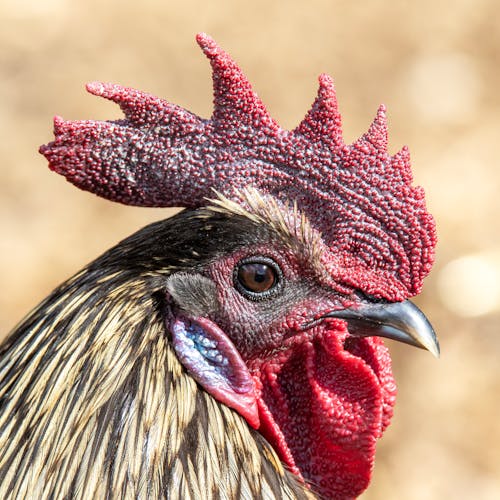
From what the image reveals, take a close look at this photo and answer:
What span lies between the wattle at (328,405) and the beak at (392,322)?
51 mm

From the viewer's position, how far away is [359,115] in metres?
7.02

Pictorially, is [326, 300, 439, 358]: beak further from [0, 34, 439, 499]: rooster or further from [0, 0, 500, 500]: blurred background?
[0, 0, 500, 500]: blurred background

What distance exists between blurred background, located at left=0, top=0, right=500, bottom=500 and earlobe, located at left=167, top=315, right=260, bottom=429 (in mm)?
3018

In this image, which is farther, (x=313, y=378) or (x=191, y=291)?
(x=313, y=378)

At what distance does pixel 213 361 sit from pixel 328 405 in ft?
1.40

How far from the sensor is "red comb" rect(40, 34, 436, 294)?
2.32 meters

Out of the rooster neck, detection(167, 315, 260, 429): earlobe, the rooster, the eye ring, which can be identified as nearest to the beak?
the rooster

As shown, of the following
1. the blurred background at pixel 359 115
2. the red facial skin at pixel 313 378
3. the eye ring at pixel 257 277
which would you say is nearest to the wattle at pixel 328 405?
the red facial skin at pixel 313 378

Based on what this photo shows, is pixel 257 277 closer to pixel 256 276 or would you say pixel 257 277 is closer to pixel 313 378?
pixel 256 276

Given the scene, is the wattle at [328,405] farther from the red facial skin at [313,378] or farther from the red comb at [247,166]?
the red comb at [247,166]

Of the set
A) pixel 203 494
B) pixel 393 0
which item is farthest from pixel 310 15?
pixel 203 494

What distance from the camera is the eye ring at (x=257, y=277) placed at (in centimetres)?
225

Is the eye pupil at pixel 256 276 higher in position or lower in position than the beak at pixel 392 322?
lower

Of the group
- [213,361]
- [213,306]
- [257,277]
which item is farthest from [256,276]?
[213,361]
